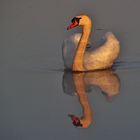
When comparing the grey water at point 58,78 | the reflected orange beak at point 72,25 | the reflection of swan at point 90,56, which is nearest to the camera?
the grey water at point 58,78

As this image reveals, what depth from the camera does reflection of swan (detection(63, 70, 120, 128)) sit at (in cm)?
742

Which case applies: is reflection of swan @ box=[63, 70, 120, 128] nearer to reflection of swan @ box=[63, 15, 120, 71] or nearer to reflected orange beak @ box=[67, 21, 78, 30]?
reflection of swan @ box=[63, 15, 120, 71]

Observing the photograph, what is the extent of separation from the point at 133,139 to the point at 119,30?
604cm

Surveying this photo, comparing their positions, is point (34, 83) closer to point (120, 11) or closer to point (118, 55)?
point (118, 55)

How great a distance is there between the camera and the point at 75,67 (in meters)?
10.1

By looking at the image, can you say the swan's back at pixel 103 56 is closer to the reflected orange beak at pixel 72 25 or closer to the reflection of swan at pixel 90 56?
the reflection of swan at pixel 90 56

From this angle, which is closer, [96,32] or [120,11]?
[96,32]

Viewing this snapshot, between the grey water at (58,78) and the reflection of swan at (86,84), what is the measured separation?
13 mm

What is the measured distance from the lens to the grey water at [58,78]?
713 centimetres

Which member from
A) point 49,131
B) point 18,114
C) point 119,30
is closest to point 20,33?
point 119,30

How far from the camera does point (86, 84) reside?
8.91 metres

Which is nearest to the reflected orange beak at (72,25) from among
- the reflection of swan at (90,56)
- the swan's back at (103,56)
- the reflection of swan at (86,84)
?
the reflection of swan at (90,56)

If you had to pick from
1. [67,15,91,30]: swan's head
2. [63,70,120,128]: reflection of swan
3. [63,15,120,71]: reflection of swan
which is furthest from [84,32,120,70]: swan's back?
[67,15,91,30]: swan's head

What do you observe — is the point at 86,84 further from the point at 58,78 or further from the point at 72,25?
the point at 72,25
